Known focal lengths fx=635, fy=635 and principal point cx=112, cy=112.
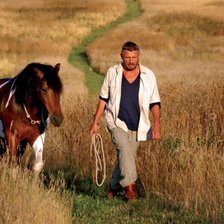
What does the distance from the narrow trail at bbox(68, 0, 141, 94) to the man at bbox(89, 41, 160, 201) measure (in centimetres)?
1380

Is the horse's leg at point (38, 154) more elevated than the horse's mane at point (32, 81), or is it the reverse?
the horse's mane at point (32, 81)

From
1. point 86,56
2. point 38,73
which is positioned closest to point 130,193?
point 38,73

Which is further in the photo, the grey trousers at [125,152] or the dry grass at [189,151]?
the grey trousers at [125,152]

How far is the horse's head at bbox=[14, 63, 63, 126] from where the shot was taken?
706cm

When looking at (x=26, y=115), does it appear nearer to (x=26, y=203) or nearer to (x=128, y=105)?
(x=128, y=105)

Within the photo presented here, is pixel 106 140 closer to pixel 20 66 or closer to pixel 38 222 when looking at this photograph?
pixel 38 222

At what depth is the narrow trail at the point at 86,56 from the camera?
24453 millimetres

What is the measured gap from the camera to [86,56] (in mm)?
34125

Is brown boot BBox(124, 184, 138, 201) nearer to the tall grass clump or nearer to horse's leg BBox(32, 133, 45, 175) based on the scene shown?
the tall grass clump

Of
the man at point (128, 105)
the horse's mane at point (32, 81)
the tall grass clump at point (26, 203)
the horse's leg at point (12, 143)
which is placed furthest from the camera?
A: the horse's leg at point (12, 143)

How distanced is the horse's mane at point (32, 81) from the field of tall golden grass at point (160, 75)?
1720mm

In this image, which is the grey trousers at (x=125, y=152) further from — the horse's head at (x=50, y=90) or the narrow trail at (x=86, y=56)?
the narrow trail at (x=86, y=56)

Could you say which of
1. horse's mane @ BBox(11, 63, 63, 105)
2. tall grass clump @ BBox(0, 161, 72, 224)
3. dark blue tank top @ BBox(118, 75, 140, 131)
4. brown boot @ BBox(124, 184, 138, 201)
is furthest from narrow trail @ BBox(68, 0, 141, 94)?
tall grass clump @ BBox(0, 161, 72, 224)

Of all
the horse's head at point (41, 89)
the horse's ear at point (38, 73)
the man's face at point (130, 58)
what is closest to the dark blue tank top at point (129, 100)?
the man's face at point (130, 58)
